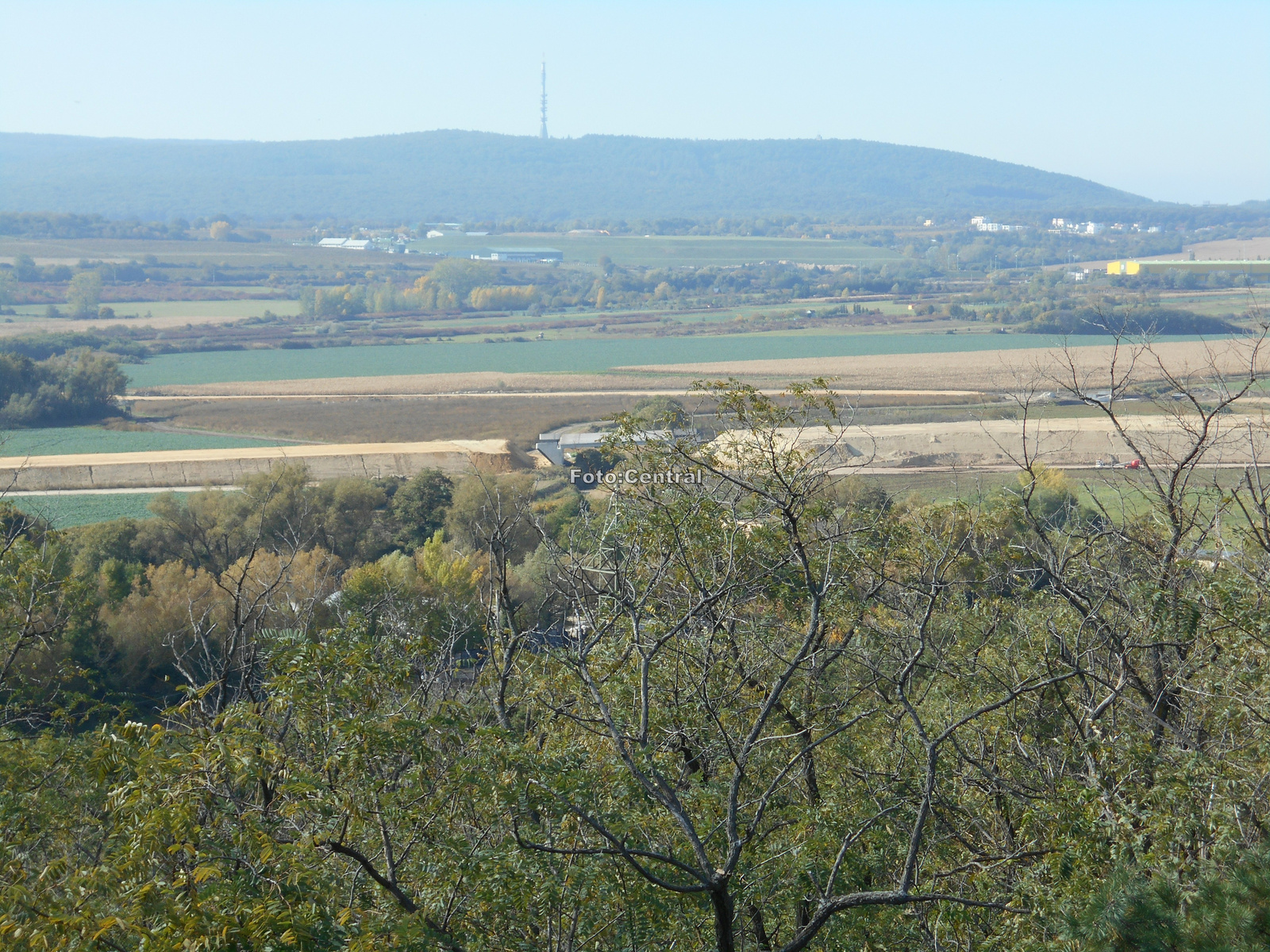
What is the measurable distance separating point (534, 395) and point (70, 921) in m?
83.2

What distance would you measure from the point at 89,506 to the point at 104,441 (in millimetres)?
21492

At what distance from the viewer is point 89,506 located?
52.2 m

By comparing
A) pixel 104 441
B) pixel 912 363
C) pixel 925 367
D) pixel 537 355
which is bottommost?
pixel 104 441

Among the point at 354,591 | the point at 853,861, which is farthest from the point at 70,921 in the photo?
the point at 354,591

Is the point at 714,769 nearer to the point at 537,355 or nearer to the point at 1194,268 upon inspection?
the point at 537,355

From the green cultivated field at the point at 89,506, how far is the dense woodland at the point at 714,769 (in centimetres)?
3814

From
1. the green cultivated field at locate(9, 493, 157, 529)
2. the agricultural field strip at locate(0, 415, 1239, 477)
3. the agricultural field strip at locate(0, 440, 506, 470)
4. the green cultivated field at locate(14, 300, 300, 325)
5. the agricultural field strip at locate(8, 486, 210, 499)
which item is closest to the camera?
the green cultivated field at locate(9, 493, 157, 529)

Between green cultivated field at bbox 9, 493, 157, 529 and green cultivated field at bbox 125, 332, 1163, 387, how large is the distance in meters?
47.0

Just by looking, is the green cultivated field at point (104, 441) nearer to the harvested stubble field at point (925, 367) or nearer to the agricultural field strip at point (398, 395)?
the agricultural field strip at point (398, 395)

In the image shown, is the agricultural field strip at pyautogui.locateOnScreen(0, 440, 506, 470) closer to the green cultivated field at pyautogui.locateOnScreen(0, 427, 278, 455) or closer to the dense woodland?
the green cultivated field at pyautogui.locateOnScreen(0, 427, 278, 455)

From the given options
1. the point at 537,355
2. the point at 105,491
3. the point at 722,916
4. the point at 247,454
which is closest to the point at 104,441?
the point at 247,454

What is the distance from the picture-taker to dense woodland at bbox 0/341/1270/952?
6344 mm

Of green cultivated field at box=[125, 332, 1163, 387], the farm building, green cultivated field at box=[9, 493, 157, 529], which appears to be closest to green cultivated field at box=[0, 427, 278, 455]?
green cultivated field at box=[9, 493, 157, 529]

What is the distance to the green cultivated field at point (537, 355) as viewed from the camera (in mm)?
106062
